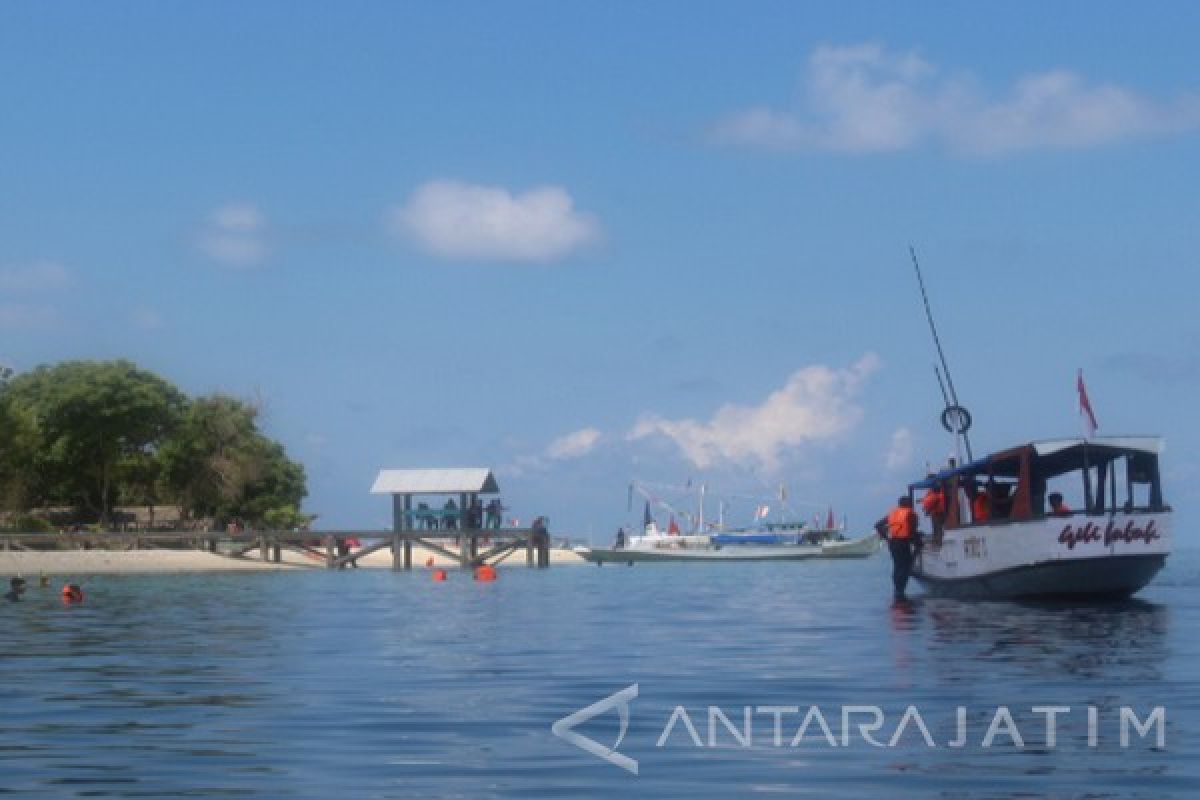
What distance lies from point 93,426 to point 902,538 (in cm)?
6650

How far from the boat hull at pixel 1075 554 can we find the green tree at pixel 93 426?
69386mm

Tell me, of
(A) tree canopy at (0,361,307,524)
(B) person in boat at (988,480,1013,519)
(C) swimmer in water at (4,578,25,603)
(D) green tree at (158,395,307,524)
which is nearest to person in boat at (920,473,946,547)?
(B) person in boat at (988,480,1013,519)

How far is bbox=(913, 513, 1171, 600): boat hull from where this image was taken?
1372 inches

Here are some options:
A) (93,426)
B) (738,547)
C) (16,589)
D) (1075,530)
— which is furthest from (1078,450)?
(738,547)

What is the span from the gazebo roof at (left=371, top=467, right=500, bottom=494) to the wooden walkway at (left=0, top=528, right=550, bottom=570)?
196 cm

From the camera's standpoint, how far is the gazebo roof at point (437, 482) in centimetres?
8162

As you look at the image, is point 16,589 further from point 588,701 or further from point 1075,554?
point 588,701

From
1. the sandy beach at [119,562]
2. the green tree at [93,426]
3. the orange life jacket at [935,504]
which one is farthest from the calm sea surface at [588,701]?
the green tree at [93,426]

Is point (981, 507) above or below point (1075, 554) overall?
above

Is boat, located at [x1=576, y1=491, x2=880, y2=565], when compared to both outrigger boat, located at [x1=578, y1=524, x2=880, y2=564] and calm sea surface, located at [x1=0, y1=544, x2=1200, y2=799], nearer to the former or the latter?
outrigger boat, located at [x1=578, y1=524, x2=880, y2=564]

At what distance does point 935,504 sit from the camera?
40.8 m

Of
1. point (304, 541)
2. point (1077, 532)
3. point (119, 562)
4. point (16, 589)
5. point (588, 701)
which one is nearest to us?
point (588, 701)

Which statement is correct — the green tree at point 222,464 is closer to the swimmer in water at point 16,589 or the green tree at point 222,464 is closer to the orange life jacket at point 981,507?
the swimmer in water at point 16,589

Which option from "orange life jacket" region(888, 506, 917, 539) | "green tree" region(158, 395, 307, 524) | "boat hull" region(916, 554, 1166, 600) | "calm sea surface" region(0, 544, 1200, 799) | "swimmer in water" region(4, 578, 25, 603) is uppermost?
"green tree" region(158, 395, 307, 524)
